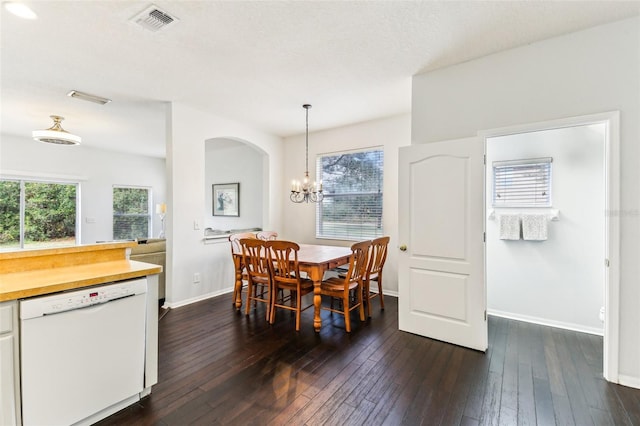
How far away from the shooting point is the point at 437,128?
9.94 feet

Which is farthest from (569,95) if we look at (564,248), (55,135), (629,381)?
(55,135)

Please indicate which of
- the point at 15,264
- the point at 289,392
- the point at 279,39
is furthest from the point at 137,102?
the point at 289,392

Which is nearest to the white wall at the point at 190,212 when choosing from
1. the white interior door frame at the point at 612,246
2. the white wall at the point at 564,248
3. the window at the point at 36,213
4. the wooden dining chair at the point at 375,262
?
the wooden dining chair at the point at 375,262

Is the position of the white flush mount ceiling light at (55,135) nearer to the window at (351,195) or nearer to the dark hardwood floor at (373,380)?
the dark hardwood floor at (373,380)

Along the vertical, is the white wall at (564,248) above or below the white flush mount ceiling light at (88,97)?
below

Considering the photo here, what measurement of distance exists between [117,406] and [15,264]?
109cm

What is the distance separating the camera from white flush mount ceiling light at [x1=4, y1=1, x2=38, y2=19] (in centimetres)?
201

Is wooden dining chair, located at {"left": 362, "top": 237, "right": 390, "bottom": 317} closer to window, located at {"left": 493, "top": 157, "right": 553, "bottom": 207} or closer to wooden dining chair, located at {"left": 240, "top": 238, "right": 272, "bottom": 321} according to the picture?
wooden dining chair, located at {"left": 240, "top": 238, "right": 272, "bottom": 321}

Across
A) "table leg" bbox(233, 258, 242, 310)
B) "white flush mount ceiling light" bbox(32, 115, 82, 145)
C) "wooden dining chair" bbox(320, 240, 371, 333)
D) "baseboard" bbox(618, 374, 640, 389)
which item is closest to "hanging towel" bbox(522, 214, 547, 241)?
"baseboard" bbox(618, 374, 640, 389)

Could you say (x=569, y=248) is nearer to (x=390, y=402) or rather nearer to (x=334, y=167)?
(x=390, y=402)

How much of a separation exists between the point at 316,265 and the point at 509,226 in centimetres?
235

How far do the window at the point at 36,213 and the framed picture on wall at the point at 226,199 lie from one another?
3.00 metres

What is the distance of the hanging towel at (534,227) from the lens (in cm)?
326

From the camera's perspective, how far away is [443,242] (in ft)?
9.48
